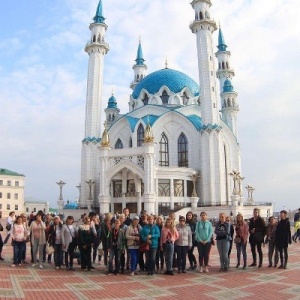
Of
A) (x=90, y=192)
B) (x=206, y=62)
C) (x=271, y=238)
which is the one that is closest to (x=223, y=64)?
(x=206, y=62)

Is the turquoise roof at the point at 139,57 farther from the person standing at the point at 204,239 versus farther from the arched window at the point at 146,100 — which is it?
the person standing at the point at 204,239

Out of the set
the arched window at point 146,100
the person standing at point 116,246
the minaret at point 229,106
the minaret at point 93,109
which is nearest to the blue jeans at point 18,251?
the person standing at point 116,246

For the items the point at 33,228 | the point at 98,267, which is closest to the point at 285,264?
the point at 98,267

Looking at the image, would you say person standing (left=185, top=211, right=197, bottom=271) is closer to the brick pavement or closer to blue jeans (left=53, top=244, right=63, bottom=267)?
the brick pavement

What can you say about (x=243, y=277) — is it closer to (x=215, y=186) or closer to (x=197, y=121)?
(x=215, y=186)

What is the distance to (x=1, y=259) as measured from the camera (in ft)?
40.6

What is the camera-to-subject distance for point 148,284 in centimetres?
909

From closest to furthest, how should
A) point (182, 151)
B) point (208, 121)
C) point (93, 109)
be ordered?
point (208, 121) → point (182, 151) → point (93, 109)

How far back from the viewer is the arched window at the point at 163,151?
44.6m

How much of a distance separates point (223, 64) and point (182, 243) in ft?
157

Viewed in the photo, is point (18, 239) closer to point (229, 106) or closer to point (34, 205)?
point (229, 106)

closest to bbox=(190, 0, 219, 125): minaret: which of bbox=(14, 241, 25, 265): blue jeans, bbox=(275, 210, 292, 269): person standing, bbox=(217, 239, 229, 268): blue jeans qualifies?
bbox=(275, 210, 292, 269): person standing

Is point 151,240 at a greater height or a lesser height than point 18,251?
greater

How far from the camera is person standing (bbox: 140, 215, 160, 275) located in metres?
10.3
